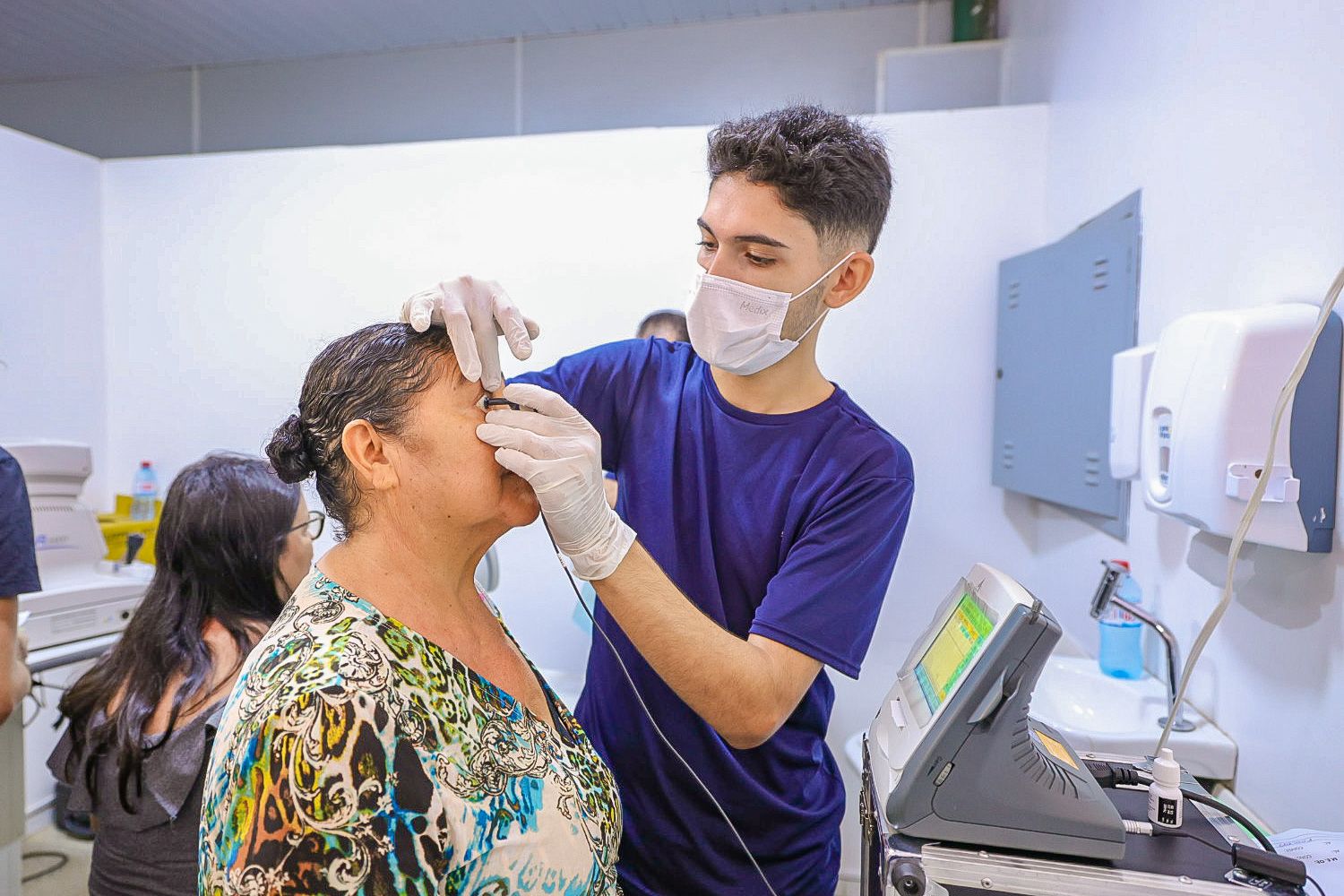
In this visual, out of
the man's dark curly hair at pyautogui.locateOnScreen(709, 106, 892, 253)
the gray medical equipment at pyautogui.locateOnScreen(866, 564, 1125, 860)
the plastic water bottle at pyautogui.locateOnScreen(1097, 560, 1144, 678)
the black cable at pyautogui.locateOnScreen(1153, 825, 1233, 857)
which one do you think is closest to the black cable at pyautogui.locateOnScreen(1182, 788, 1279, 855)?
the black cable at pyautogui.locateOnScreen(1153, 825, 1233, 857)

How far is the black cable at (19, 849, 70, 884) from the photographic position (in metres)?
2.75

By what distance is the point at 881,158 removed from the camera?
1.24 meters

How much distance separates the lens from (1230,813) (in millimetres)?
918

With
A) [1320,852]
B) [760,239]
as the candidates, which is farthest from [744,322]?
[1320,852]

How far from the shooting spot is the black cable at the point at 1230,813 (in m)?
0.90

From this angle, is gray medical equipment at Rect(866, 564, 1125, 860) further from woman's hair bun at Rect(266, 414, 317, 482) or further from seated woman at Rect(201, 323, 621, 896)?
woman's hair bun at Rect(266, 414, 317, 482)

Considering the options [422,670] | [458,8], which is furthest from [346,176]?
[422,670]

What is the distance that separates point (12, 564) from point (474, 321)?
4.30 ft

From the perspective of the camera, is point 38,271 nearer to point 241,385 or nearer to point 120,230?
point 120,230

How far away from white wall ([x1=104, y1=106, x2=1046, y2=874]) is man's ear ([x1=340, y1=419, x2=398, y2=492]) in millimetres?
2030

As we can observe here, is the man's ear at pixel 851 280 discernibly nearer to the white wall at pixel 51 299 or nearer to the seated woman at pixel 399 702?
the seated woman at pixel 399 702

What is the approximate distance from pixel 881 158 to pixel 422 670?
0.95 metres

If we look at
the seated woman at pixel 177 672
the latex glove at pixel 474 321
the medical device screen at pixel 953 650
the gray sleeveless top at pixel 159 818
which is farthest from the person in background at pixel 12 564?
the medical device screen at pixel 953 650

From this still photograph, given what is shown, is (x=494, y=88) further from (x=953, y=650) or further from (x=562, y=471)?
(x=953, y=650)
